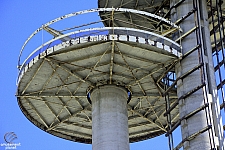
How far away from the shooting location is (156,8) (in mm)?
54625

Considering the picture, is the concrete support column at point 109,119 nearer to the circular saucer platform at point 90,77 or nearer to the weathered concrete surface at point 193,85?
the circular saucer platform at point 90,77

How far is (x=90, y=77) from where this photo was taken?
48.1 meters

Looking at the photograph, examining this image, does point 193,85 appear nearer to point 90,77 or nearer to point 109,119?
point 109,119

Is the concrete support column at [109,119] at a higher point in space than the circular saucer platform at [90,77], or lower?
lower

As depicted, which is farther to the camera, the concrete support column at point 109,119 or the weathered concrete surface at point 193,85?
the concrete support column at point 109,119

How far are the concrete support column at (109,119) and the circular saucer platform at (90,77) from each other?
2.38ft

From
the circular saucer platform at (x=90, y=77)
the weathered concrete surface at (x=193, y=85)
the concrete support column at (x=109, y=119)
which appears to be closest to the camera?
the weathered concrete surface at (x=193, y=85)

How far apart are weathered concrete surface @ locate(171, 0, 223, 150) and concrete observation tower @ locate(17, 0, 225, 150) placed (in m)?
0.07

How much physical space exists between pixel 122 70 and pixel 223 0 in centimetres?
1111

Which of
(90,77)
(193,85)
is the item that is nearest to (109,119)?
(90,77)

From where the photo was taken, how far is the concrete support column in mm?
45875

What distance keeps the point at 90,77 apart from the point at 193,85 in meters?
7.47

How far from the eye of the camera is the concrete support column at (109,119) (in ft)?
151

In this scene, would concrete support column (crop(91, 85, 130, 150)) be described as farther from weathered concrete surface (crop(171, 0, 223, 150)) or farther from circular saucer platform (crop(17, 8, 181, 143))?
weathered concrete surface (crop(171, 0, 223, 150))
